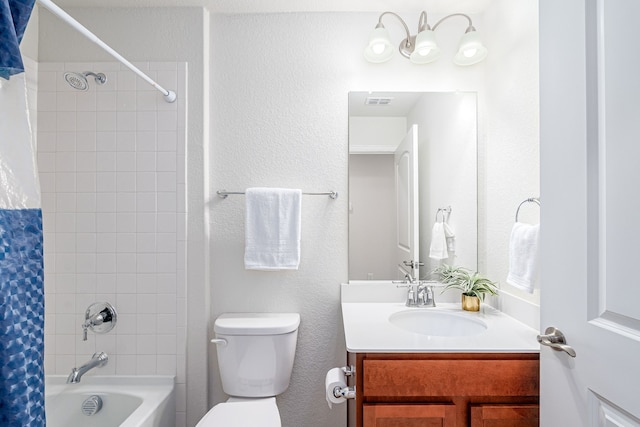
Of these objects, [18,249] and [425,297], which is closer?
[18,249]

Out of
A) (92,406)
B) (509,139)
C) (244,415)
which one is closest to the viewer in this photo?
(244,415)

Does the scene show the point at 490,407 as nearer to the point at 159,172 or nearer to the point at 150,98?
the point at 159,172

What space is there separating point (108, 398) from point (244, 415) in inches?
30.1

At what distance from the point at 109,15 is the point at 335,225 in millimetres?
1634

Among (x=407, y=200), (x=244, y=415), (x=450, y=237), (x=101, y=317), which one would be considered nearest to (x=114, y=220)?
(x=101, y=317)

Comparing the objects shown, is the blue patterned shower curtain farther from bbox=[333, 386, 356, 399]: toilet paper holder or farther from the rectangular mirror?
the rectangular mirror

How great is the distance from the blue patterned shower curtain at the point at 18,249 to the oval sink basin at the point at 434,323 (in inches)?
51.3

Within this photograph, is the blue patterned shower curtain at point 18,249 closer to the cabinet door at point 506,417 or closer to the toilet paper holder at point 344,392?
the toilet paper holder at point 344,392

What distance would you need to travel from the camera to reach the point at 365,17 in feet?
6.13

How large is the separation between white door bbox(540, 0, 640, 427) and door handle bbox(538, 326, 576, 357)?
0.01 m

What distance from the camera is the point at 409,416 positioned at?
3.87ft

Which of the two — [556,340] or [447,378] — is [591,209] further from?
[447,378]

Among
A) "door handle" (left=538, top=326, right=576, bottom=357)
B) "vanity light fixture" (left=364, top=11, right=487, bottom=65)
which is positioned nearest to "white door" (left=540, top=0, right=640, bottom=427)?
"door handle" (left=538, top=326, right=576, bottom=357)

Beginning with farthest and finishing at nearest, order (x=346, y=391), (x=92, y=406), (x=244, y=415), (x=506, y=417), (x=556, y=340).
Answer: (x=92, y=406) < (x=244, y=415) < (x=346, y=391) < (x=506, y=417) < (x=556, y=340)
